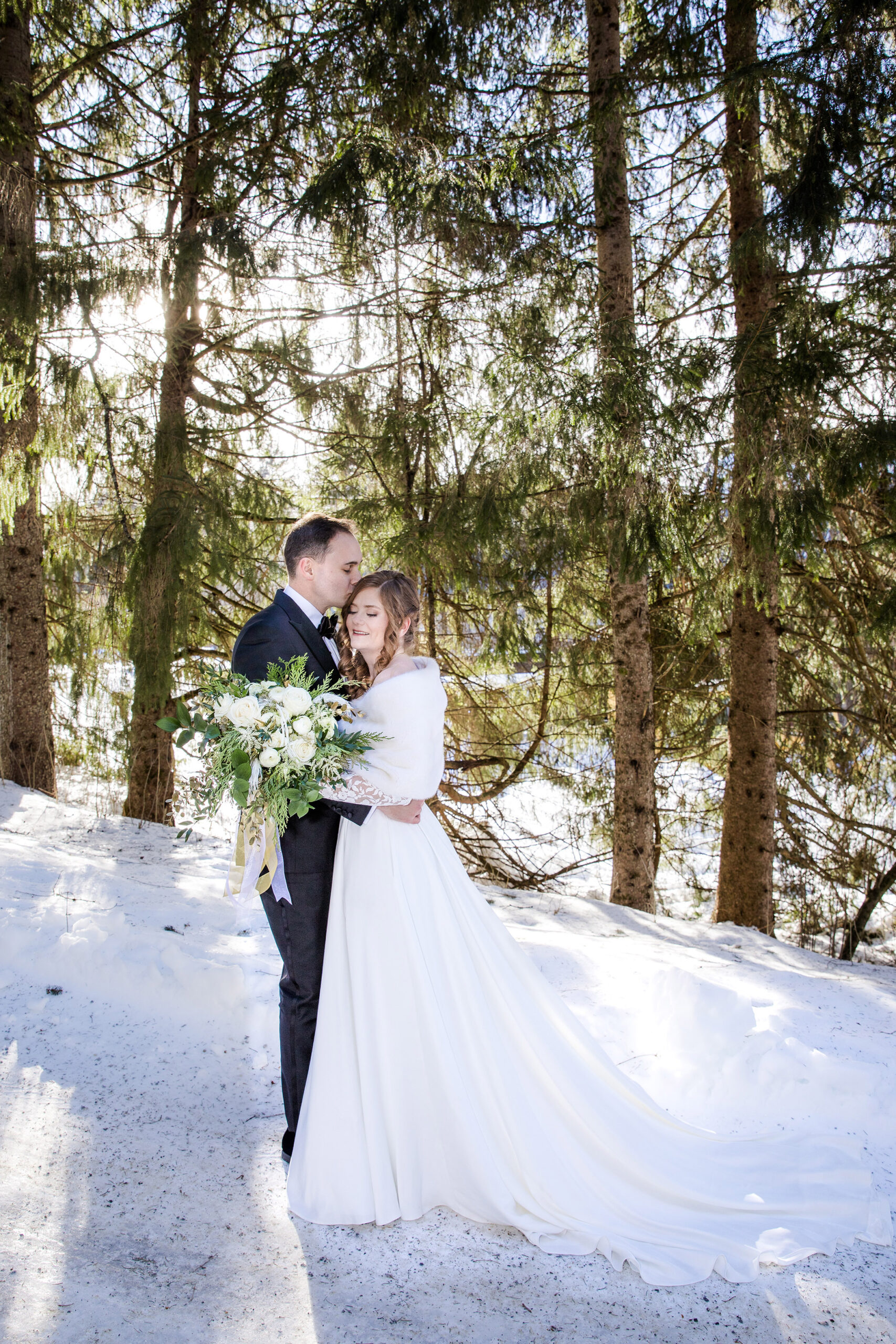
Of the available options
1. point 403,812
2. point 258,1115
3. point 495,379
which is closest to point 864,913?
point 495,379

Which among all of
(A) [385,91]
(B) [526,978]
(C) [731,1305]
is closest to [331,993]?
(B) [526,978]

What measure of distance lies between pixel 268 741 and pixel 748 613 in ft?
17.1

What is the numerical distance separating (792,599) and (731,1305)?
582cm

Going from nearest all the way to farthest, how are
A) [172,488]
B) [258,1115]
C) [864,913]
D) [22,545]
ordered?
1. [258,1115]
2. [172,488]
3. [22,545]
4. [864,913]

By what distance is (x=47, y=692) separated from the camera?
741 cm

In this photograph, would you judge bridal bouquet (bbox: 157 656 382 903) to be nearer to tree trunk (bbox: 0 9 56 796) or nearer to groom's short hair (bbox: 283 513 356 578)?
groom's short hair (bbox: 283 513 356 578)

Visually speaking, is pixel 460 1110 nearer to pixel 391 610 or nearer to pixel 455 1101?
pixel 455 1101

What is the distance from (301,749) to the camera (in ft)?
7.95

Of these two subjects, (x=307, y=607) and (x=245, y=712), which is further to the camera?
(x=307, y=607)

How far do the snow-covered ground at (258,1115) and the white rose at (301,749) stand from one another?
4.71 ft

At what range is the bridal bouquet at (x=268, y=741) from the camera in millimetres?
2426

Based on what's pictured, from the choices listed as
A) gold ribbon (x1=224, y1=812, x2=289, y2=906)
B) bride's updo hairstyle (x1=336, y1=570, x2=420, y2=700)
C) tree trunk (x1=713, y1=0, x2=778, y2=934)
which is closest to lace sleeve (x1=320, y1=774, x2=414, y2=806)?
gold ribbon (x1=224, y1=812, x2=289, y2=906)

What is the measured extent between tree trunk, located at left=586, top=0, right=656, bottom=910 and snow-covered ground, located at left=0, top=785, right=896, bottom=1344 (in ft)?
2.69

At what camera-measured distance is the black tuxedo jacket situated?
2846mm
